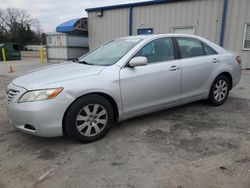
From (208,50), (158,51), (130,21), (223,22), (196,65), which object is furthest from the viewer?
(130,21)

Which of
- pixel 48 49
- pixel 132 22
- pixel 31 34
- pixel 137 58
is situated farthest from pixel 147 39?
pixel 31 34

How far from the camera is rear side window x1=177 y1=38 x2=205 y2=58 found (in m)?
3.95

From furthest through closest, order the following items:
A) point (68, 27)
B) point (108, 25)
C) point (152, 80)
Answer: point (68, 27) < point (108, 25) < point (152, 80)

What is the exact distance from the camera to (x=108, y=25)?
13.2 m

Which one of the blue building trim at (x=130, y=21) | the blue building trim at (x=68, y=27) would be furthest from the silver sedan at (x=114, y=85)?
the blue building trim at (x=68, y=27)

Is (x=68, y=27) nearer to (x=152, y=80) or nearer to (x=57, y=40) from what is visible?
(x=57, y=40)

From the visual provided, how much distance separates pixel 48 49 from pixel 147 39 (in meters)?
13.8

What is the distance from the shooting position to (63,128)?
9.56 feet

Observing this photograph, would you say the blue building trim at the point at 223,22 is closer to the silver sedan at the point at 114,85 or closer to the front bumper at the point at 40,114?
the silver sedan at the point at 114,85

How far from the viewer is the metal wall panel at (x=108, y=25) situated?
1265 cm

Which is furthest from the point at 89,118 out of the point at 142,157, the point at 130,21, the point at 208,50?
the point at 130,21

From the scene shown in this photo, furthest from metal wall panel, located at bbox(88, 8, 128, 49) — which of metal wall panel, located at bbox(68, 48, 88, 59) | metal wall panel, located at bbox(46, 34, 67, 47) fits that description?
metal wall panel, located at bbox(46, 34, 67, 47)

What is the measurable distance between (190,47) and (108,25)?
9.97 meters

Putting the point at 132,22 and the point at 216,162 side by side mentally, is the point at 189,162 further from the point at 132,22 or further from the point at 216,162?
the point at 132,22
